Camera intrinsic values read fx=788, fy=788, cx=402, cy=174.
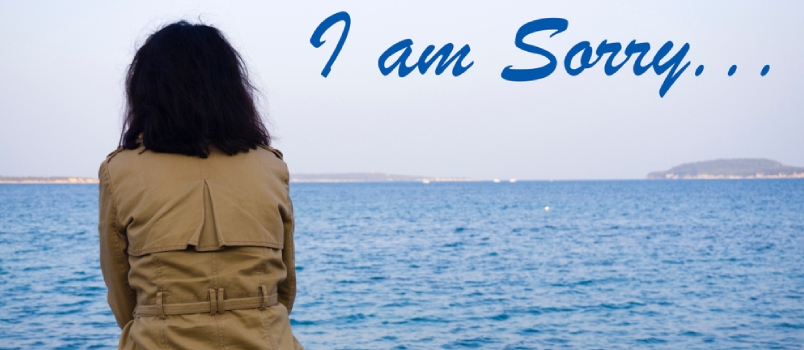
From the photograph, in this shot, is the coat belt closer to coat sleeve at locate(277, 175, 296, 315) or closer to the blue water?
coat sleeve at locate(277, 175, 296, 315)

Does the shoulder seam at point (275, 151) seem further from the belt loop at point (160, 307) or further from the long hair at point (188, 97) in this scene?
the belt loop at point (160, 307)

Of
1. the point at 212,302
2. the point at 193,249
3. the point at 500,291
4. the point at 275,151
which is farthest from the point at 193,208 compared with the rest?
the point at 500,291

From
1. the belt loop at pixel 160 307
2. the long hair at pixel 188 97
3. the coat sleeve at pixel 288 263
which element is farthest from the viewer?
the coat sleeve at pixel 288 263

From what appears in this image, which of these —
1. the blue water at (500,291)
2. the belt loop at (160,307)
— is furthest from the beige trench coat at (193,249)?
the blue water at (500,291)

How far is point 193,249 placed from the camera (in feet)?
5.98

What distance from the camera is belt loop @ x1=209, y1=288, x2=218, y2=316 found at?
182cm

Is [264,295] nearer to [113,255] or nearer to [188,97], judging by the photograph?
[113,255]

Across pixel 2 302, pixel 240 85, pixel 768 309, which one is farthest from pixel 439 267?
pixel 240 85

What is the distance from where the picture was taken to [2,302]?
1582 cm

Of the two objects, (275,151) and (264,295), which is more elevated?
(275,151)

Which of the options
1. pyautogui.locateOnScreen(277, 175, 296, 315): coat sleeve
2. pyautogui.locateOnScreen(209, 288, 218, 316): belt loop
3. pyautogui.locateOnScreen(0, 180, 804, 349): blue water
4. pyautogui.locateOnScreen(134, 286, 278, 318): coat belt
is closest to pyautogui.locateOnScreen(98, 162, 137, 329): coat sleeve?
pyautogui.locateOnScreen(134, 286, 278, 318): coat belt

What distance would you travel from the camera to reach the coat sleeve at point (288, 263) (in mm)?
2055

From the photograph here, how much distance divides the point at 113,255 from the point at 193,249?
24 cm

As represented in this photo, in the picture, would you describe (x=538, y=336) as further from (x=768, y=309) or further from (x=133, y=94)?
(x=133, y=94)
